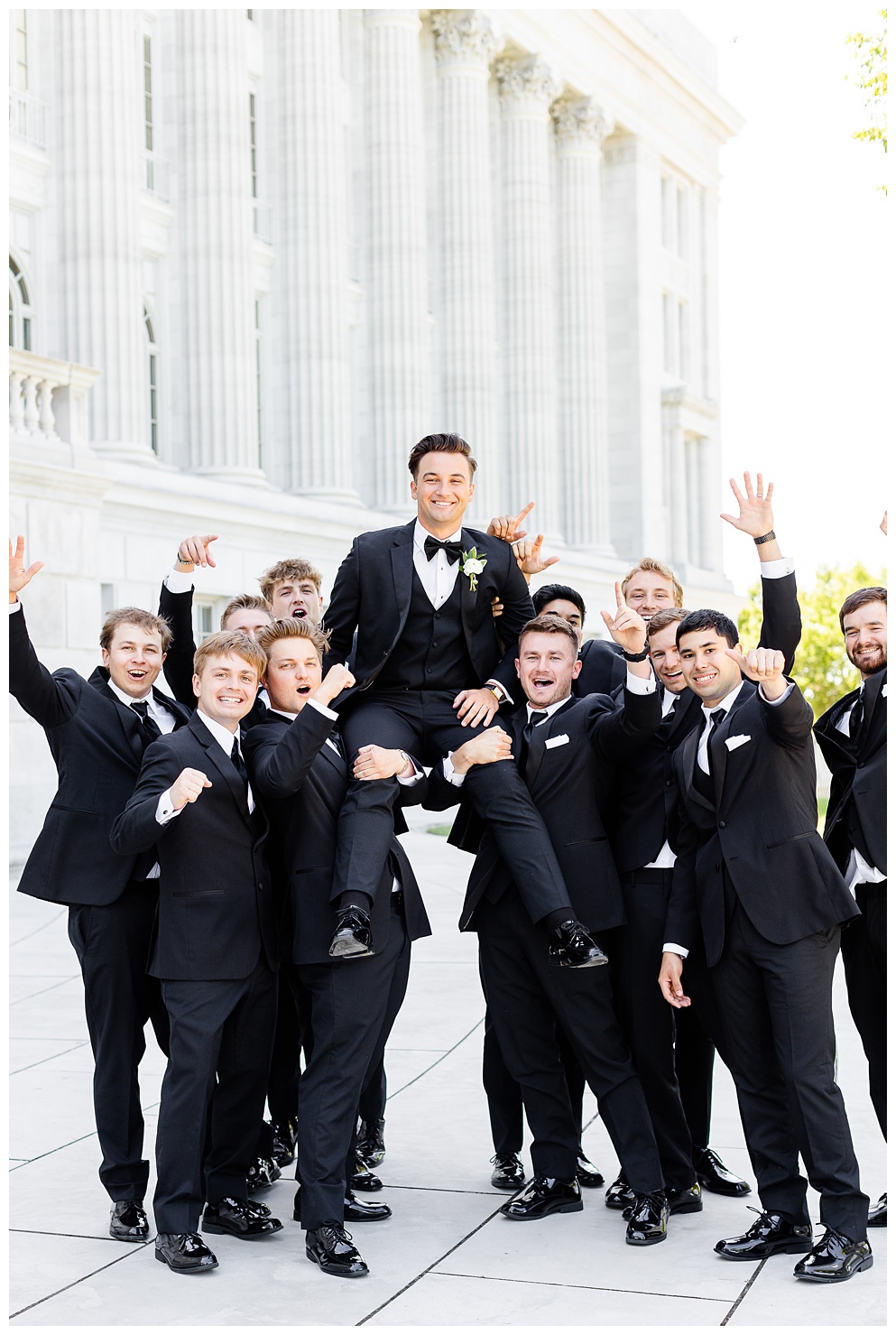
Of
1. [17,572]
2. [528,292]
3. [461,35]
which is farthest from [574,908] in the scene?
[528,292]

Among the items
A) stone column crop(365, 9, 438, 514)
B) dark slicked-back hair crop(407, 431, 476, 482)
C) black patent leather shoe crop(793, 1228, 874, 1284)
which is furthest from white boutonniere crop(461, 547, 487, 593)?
stone column crop(365, 9, 438, 514)

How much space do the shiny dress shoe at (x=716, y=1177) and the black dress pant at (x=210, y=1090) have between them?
6.50ft

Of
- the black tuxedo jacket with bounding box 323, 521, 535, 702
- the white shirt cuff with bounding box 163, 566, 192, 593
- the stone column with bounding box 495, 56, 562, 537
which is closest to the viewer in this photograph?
the black tuxedo jacket with bounding box 323, 521, 535, 702

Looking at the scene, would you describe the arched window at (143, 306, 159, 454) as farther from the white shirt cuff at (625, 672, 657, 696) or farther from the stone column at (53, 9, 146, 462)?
the white shirt cuff at (625, 672, 657, 696)

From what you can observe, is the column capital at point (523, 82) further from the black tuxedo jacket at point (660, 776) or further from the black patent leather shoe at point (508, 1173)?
the black patent leather shoe at point (508, 1173)

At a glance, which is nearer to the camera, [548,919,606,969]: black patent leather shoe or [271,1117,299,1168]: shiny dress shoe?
[548,919,606,969]: black patent leather shoe

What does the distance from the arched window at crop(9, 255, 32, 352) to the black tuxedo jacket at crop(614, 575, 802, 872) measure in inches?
737

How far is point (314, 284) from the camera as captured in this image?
28391 millimetres

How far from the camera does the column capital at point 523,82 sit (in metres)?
37.2

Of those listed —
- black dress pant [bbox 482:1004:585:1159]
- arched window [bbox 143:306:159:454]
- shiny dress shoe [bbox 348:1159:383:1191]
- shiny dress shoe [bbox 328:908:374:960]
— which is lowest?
shiny dress shoe [bbox 348:1159:383:1191]

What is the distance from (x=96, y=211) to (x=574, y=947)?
20.0 metres

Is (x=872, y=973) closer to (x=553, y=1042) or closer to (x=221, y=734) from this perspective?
(x=553, y=1042)

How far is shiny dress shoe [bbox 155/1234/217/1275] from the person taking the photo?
5.41m

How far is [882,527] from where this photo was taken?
6344 millimetres
